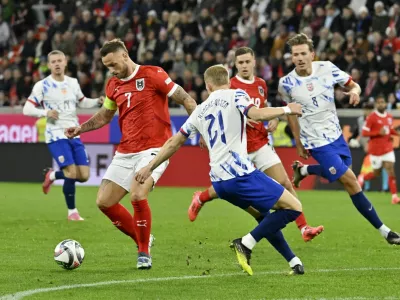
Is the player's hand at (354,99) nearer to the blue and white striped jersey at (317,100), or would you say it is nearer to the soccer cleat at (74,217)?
the blue and white striped jersey at (317,100)

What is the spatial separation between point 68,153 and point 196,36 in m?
11.9

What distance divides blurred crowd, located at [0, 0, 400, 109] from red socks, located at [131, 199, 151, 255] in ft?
43.2

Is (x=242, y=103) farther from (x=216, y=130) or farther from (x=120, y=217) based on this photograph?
(x=120, y=217)

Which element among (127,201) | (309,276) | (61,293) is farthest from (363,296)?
(127,201)

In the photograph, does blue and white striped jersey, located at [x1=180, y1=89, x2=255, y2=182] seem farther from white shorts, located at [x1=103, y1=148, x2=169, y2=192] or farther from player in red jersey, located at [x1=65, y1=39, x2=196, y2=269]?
white shorts, located at [x1=103, y1=148, x2=169, y2=192]

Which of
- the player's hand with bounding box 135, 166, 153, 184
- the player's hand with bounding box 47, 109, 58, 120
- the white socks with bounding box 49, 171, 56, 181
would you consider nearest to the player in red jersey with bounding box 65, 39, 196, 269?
the player's hand with bounding box 135, 166, 153, 184

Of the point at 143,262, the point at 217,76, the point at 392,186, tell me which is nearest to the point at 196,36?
the point at 392,186

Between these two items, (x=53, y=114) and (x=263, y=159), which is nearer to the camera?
(x=263, y=159)

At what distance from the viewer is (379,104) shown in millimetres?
19891

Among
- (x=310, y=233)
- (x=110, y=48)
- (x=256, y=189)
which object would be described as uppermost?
(x=110, y=48)

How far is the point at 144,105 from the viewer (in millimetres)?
9852

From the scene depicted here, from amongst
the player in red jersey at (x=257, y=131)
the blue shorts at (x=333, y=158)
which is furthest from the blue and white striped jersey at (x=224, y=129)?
the player in red jersey at (x=257, y=131)

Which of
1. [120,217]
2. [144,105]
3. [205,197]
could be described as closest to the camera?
[144,105]

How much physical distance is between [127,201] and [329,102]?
822cm
